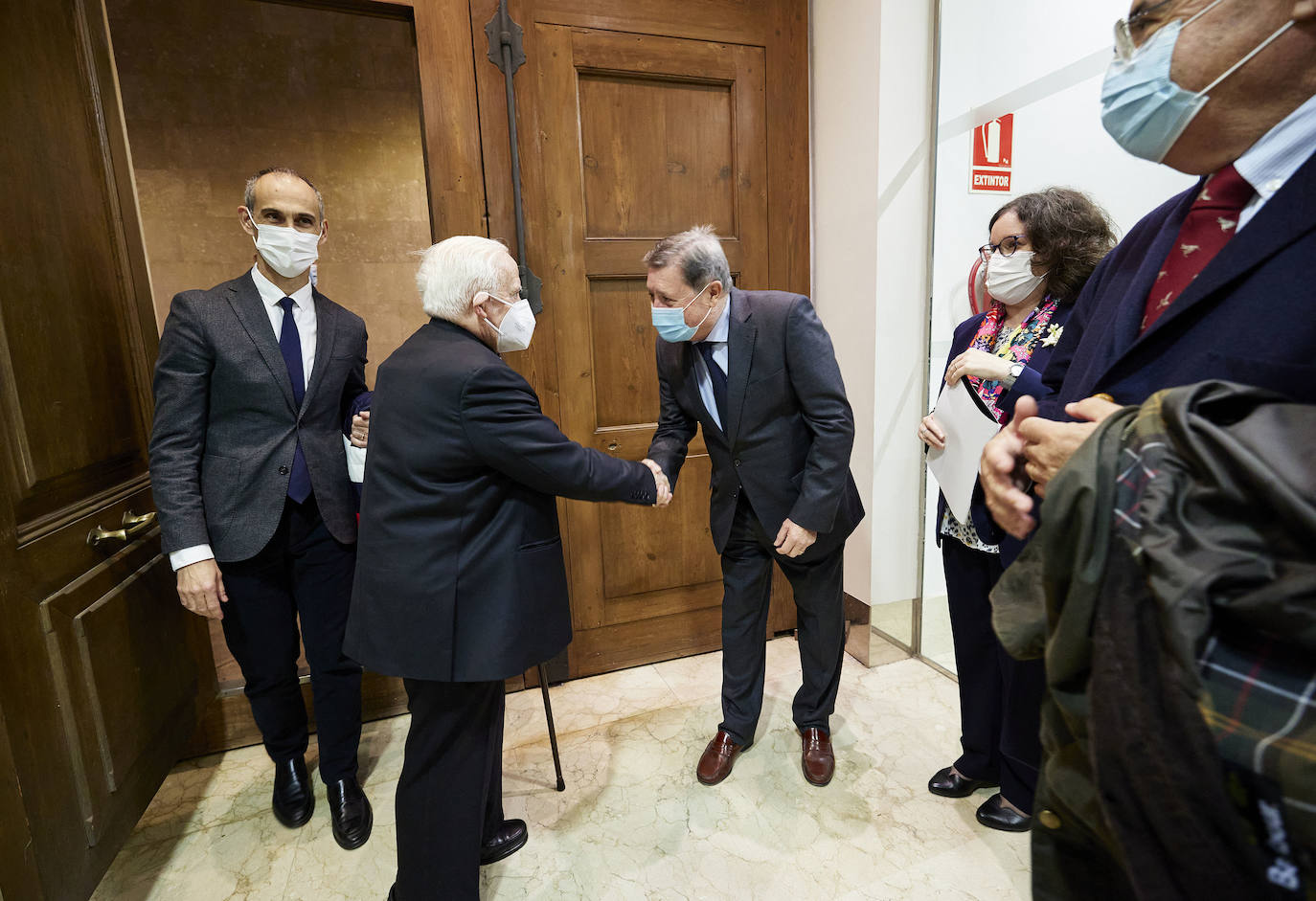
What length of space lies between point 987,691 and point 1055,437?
1.20m

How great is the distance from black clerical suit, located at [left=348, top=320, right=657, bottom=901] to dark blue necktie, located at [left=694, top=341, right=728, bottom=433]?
56 cm

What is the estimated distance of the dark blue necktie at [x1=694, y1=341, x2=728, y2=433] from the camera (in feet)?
5.87

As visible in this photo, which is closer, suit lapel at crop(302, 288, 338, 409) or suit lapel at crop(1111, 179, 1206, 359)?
suit lapel at crop(1111, 179, 1206, 359)

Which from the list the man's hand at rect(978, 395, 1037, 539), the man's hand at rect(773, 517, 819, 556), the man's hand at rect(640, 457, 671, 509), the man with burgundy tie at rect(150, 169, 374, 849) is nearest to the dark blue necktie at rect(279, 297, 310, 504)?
the man with burgundy tie at rect(150, 169, 374, 849)

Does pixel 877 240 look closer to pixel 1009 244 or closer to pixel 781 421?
pixel 1009 244

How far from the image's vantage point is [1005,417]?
1455mm

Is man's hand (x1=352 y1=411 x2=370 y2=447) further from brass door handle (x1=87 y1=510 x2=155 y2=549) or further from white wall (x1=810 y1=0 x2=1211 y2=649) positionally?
white wall (x1=810 y1=0 x2=1211 y2=649)

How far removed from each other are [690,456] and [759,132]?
1.27m

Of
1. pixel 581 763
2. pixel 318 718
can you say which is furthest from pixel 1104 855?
pixel 318 718

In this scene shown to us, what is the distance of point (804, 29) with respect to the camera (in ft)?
7.89

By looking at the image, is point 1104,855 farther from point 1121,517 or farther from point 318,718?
point 318,718

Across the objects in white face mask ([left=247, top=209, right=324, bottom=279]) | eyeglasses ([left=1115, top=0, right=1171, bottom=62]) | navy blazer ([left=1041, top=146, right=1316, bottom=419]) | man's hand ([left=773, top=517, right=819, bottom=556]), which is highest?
eyeglasses ([left=1115, top=0, right=1171, bottom=62])

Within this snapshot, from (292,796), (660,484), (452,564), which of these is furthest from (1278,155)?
(292,796)

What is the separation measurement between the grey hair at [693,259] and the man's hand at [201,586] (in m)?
1.33
